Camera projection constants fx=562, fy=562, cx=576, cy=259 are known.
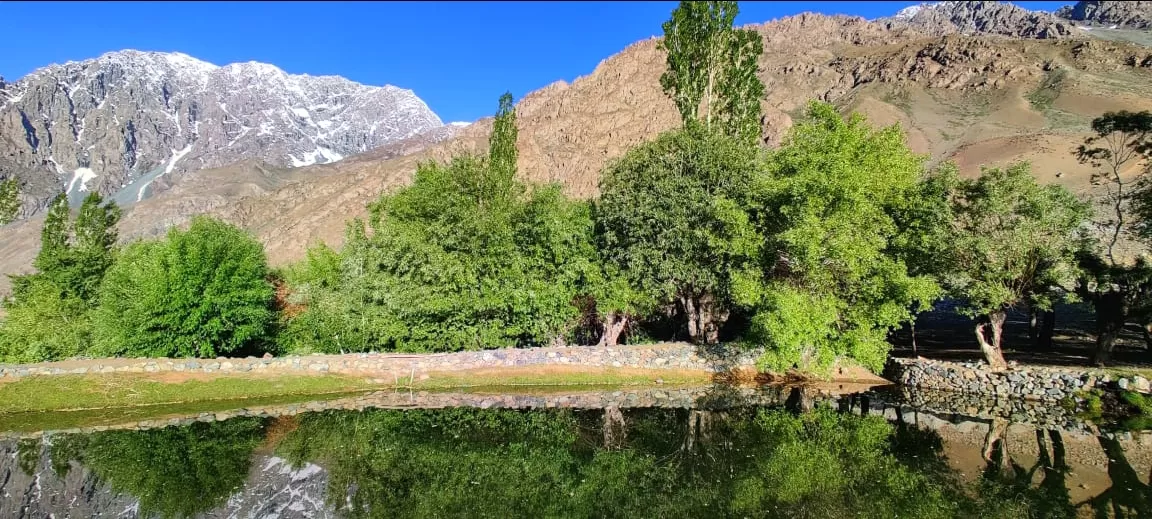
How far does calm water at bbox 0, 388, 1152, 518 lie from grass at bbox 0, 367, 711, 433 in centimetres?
295

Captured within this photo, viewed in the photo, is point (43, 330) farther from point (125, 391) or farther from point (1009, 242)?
point (1009, 242)

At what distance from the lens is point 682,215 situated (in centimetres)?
2836

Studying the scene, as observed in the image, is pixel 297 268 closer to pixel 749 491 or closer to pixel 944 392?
pixel 749 491

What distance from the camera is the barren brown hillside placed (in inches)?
5128

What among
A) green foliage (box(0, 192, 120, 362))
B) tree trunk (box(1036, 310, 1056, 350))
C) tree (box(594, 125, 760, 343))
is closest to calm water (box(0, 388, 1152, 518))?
tree (box(594, 125, 760, 343))

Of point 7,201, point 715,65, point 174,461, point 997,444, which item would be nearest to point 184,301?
point 174,461

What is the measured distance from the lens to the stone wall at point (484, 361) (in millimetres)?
28672

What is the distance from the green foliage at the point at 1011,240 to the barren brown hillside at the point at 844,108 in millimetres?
97047

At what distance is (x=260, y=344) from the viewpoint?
35.2 m

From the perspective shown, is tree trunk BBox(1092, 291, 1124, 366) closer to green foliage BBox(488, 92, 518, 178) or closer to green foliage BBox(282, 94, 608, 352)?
green foliage BBox(282, 94, 608, 352)

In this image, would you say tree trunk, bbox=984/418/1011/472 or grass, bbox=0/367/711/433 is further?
grass, bbox=0/367/711/433

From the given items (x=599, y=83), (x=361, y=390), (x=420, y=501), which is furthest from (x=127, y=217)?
(x=420, y=501)

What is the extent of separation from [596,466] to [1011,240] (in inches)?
858

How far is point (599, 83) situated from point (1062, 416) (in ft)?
558
